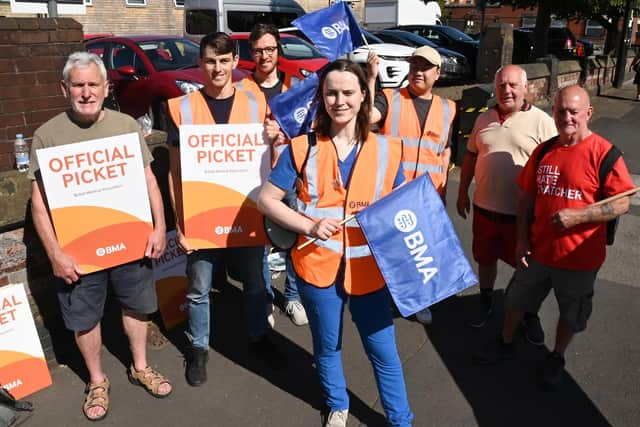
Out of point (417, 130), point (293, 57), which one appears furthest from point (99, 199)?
point (293, 57)

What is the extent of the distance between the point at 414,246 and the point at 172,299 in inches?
85.9

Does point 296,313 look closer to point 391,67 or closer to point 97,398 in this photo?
point 97,398

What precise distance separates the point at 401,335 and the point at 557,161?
1.67m

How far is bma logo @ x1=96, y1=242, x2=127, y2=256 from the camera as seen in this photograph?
300cm

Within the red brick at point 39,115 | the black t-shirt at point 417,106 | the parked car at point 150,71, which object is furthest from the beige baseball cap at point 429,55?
the parked car at point 150,71

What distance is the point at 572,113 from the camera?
9.94 ft

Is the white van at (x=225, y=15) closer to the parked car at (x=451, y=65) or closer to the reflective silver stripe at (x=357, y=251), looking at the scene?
the parked car at (x=451, y=65)

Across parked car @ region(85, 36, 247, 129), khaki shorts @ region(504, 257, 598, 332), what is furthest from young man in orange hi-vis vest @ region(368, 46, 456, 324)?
parked car @ region(85, 36, 247, 129)

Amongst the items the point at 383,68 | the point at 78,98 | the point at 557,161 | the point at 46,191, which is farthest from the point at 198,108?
the point at 383,68

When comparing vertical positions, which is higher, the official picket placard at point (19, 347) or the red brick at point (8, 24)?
the red brick at point (8, 24)

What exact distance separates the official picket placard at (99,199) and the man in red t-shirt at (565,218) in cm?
229

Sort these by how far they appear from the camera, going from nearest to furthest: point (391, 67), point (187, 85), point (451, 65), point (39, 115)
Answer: point (39, 115) → point (187, 85) → point (391, 67) → point (451, 65)

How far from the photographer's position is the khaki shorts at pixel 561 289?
10.7 ft

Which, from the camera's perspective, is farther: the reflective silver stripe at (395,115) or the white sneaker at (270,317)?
the white sneaker at (270,317)
